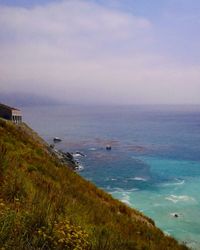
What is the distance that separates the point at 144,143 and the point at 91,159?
30.6 metres

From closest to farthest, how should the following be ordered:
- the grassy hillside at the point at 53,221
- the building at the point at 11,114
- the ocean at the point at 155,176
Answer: the grassy hillside at the point at 53,221, the building at the point at 11,114, the ocean at the point at 155,176

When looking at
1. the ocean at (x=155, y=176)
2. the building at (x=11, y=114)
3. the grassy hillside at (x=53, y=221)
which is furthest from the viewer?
the ocean at (x=155, y=176)

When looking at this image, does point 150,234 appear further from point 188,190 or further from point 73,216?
point 188,190

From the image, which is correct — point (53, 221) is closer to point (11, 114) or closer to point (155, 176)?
point (11, 114)

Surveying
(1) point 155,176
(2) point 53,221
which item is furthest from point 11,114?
(1) point 155,176

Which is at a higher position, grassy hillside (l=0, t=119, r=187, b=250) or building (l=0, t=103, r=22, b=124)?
building (l=0, t=103, r=22, b=124)

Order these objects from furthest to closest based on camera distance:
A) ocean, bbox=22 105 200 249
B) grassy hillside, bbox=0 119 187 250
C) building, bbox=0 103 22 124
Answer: ocean, bbox=22 105 200 249 → building, bbox=0 103 22 124 → grassy hillside, bbox=0 119 187 250

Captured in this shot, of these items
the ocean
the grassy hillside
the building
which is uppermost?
the building

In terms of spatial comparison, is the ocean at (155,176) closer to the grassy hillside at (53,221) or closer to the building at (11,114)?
the building at (11,114)

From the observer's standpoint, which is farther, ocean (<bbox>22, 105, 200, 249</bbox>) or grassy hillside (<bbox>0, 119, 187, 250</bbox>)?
ocean (<bbox>22, 105, 200, 249</bbox>)

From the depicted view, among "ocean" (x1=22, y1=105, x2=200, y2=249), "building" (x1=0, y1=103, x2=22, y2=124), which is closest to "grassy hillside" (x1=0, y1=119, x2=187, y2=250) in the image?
"building" (x1=0, y1=103, x2=22, y2=124)

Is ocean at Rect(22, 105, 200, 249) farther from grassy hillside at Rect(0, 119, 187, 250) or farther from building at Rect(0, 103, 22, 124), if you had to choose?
grassy hillside at Rect(0, 119, 187, 250)

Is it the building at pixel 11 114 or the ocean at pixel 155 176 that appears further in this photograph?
the ocean at pixel 155 176

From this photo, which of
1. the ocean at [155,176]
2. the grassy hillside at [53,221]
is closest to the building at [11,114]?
the ocean at [155,176]
